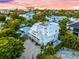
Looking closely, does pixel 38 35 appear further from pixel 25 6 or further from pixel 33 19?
pixel 25 6

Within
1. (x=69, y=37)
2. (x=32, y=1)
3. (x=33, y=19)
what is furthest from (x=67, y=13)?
(x=69, y=37)

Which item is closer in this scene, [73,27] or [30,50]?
[30,50]

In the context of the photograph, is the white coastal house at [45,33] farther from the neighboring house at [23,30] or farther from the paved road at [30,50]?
the neighboring house at [23,30]

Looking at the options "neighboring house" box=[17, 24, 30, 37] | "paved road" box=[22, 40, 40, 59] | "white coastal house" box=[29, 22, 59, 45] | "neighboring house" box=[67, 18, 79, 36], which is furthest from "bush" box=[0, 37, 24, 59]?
"neighboring house" box=[67, 18, 79, 36]

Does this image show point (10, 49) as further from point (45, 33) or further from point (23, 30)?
point (23, 30)

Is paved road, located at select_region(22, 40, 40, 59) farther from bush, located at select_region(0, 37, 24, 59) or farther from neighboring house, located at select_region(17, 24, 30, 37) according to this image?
neighboring house, located at select_region(17, 24, 30, 37)

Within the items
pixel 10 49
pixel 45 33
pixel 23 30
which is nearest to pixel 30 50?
pixel 45 33
